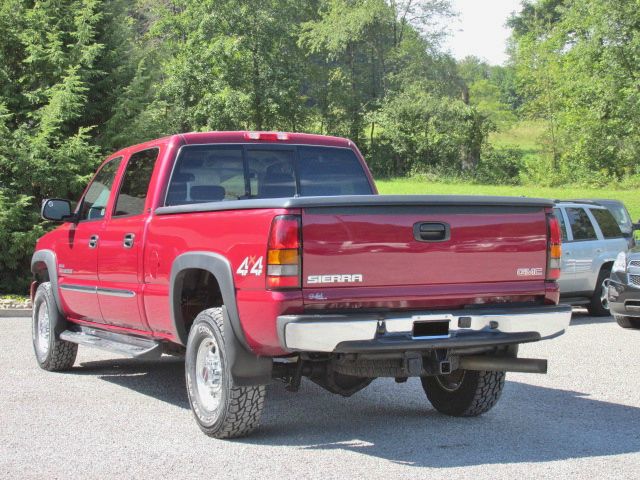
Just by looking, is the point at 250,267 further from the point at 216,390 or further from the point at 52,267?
the point at 52,267

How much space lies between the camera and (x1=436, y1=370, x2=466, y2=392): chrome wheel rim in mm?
7109

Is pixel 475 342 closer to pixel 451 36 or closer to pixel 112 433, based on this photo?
pixel 112 433

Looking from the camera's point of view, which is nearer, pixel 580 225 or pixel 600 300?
pixel 600 300

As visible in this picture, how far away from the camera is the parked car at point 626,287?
13391mm

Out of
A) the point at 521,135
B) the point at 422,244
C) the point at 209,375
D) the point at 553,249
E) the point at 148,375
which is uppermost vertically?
the point at 422,244

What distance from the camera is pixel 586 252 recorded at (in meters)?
15.6

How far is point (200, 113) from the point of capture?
53344 mm

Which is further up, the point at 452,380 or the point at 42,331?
the point at 452,380

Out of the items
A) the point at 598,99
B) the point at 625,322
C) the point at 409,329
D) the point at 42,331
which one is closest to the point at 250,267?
the point at 409,329

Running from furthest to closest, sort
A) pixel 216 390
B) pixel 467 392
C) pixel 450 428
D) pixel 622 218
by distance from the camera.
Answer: pixel 622 218, pixel 467 392, pixel 450 428, pixel 216 390

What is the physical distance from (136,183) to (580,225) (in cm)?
1012

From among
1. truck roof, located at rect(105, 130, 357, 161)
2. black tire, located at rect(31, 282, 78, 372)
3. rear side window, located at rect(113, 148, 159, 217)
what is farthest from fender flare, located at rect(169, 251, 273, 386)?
black tire, located at rect(31, 282, 78, 372)

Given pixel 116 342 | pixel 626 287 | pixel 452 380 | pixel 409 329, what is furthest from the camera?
pixel 626 287

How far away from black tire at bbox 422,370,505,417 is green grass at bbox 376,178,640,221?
22.3 m
